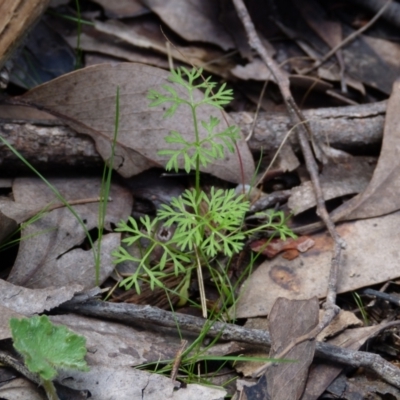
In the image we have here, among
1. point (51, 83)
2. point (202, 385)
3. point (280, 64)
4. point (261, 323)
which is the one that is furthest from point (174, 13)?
point (202, 385)

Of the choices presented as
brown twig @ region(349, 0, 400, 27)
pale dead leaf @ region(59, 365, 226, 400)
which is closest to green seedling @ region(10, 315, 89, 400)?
pale dead leaf @ region(59, 365, 226, 400)

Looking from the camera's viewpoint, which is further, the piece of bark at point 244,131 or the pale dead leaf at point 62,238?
the piece of bark at point 244,131

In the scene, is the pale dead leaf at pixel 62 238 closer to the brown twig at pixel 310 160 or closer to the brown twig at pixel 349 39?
the brown twig at pixel 310 160

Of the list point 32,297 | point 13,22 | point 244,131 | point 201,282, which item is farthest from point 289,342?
point 13,22

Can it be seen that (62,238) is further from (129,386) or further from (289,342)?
(289,342)

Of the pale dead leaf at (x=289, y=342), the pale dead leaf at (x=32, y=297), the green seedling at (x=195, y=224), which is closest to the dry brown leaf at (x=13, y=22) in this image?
the green seedling at (x=195, y=224)
